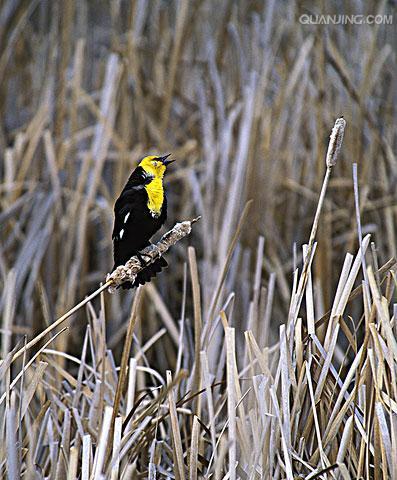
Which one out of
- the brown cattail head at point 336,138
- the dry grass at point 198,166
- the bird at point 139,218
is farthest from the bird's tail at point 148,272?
the dry grass at point 198,166

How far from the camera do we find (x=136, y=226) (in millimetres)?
373

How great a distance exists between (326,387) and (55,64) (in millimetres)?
910

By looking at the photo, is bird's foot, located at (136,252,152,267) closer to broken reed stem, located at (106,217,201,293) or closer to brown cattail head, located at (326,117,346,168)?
broken reed stem, located at (106,217,201,293)

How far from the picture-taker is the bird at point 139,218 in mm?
370

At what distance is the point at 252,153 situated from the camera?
3.39ft

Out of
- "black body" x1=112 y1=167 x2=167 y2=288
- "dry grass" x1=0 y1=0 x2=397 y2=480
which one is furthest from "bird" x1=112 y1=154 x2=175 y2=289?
"dry grass" x1=0 y1=0 x2=397 y2=480

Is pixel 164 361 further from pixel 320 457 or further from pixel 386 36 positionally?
pixel 386 36

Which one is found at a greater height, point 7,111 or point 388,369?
point 7,111

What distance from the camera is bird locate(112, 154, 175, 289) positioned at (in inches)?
14.6

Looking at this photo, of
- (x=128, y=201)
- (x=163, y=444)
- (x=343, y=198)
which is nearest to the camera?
(x=128, y=201)

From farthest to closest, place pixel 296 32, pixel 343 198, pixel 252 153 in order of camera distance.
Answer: pixel 296 32, pixel 343 198, pixel 252 153

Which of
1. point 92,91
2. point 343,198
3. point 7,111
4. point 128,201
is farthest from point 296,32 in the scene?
point 128,201

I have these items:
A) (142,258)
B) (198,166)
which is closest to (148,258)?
(142,258)

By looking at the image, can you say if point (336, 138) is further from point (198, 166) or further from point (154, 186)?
point (198, 166)
